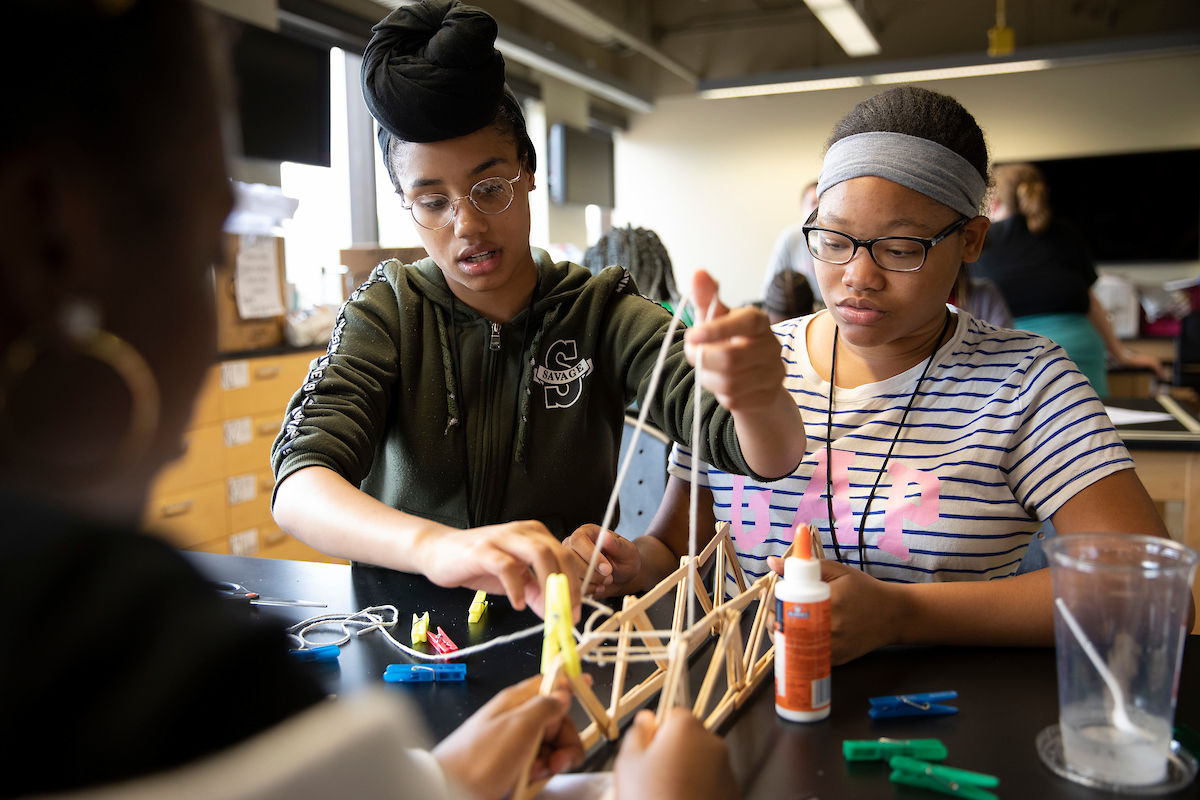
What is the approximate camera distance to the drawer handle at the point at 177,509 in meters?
2.88

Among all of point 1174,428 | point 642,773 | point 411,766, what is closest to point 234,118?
point 411,766

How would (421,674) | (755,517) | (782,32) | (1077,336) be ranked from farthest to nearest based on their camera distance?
(782,32), (1077,336), (755,517), (421,674)

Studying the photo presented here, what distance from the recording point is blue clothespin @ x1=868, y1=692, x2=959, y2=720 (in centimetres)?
83

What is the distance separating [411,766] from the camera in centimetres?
47

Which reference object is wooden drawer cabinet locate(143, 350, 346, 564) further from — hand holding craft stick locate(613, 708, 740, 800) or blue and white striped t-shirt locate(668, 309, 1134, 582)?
hand holding craft stick locate(613, 708, 740, 800)

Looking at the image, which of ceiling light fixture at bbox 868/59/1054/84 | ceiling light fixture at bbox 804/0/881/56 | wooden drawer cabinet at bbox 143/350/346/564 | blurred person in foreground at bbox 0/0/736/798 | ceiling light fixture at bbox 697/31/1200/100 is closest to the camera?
blurred person in foreground at bbox 0/0/736/798

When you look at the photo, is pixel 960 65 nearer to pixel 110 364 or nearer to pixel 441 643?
pixel 441 643

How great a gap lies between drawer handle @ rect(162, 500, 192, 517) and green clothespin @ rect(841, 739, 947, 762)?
8.80ft

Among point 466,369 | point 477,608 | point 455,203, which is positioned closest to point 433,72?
point 455,203

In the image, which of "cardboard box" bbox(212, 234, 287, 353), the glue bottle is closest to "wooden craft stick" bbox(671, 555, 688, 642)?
the glue bottle

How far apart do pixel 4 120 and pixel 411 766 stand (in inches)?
14.3

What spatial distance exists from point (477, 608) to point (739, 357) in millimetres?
501

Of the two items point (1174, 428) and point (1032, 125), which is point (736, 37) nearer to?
point (1032, 125)

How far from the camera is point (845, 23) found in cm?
545
